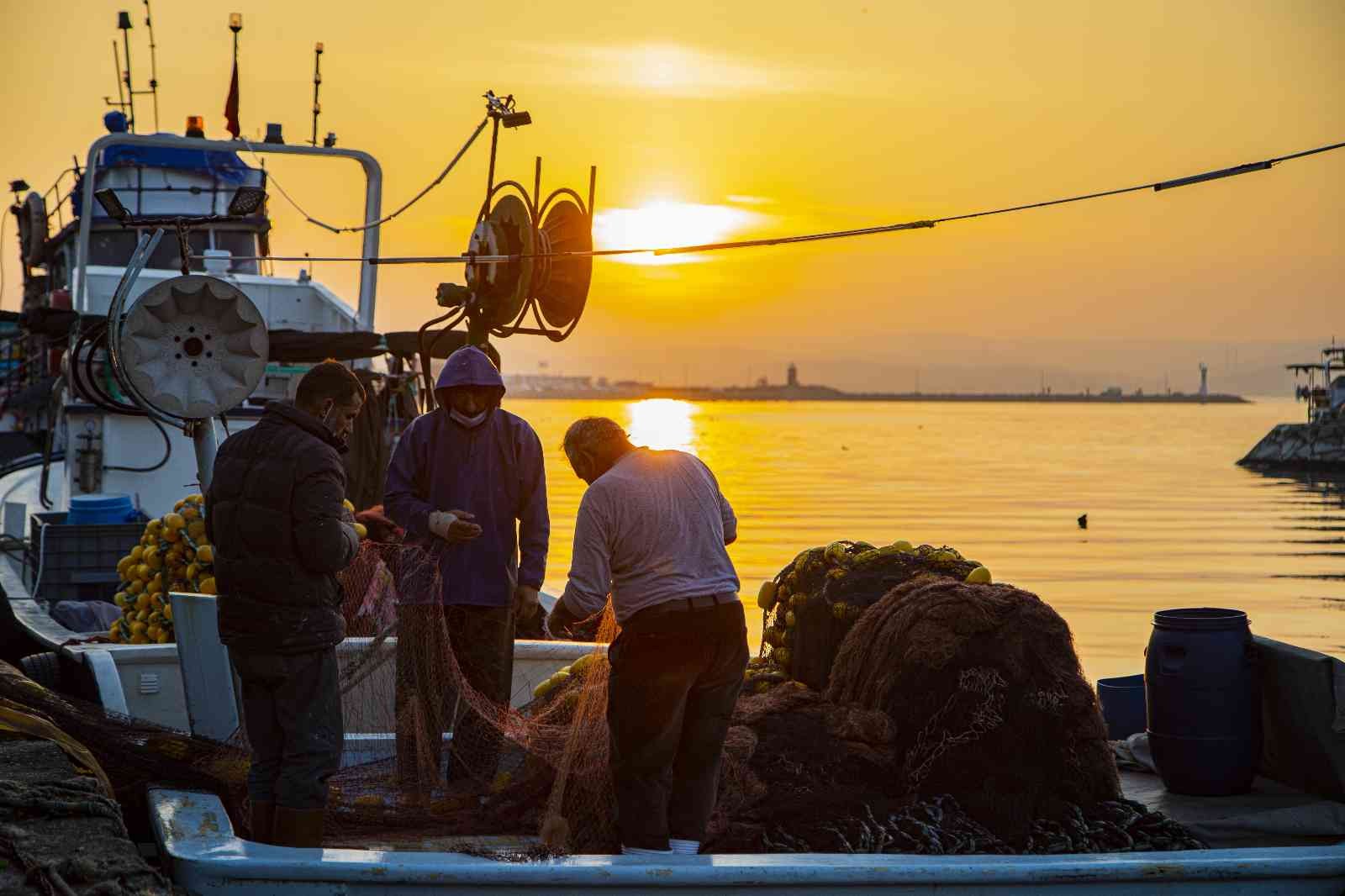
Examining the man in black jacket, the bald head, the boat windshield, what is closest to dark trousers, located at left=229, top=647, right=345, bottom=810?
the man in black jacket

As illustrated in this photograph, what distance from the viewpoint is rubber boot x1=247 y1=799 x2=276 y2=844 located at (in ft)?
18.0

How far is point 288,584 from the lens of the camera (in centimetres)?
533

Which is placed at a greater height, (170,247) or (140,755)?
(170,247)

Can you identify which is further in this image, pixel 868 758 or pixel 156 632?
pixel 156 632

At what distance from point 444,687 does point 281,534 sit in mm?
1506

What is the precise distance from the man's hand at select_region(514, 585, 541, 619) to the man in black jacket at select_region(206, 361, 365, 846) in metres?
1.32

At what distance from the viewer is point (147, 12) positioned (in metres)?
17.9

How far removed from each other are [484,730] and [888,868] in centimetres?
192

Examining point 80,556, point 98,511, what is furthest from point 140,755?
point 98,511

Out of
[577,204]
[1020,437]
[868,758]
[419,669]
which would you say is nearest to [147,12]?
[577,204]

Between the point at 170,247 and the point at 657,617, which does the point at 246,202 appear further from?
the point at 170,247

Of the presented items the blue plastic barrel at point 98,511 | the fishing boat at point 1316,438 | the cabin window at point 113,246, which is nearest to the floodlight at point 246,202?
the blue plastic barrel at point 98,511

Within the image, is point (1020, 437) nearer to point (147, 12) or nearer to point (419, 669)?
point (147, 12)

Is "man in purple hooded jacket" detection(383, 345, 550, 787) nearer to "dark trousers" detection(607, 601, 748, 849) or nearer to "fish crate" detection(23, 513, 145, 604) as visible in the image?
"dark trousers" detection(607, 601, 748, 849)
